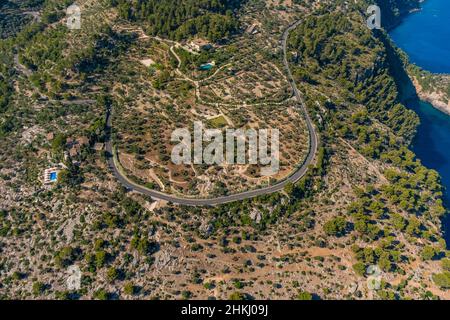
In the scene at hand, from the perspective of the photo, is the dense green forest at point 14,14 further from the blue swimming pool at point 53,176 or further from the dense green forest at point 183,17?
the blue swimming pool at point 53,176

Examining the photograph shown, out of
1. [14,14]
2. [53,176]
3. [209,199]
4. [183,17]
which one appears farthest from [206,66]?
[14,14]

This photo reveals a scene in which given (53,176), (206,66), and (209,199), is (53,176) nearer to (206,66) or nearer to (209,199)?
(209,199)

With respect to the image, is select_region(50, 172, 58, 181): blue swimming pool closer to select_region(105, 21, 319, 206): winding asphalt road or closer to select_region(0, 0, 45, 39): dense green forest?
select_region(105, 21, 319, 206): winding asphalt road

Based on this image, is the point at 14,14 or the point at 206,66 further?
the point at 14,14

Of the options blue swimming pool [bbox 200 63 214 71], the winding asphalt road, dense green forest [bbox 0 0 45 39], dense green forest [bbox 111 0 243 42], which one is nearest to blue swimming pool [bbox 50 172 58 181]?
the winding asphalt road

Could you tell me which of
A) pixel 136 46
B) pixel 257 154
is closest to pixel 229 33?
pixel 136 46

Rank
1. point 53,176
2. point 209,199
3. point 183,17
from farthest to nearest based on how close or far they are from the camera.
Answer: point 183,17 < point 53,176 < point 209,199

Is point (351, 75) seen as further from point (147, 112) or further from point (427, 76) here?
point (147, 112)

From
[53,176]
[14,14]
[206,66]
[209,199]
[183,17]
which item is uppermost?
[183,17]

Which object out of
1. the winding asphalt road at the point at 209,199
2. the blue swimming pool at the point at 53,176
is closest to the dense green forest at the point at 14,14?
the winding asphalt road at the point at 209,199
